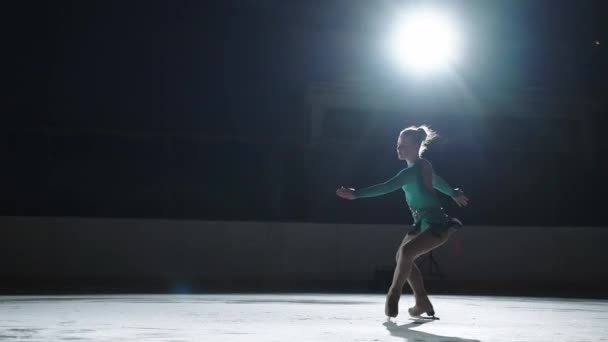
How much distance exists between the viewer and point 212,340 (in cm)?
600

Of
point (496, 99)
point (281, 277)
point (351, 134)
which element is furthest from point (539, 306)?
point (496, 99)

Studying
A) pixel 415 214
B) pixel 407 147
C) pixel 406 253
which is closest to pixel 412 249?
pixel 406 253

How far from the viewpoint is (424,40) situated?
21484 millimetres

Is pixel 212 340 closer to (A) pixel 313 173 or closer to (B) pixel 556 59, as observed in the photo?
(A) pixel 313 173

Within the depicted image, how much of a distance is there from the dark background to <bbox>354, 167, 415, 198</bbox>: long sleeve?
1106cm

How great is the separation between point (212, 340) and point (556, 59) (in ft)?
64.1

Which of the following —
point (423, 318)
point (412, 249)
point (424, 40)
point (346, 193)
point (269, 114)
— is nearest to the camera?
point (346, 193)

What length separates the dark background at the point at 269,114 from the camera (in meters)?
18.9

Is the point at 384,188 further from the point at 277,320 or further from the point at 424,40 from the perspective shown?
the point at 424,40

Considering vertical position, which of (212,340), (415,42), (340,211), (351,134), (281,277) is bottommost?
(212,340)

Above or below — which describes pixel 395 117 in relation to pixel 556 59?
below

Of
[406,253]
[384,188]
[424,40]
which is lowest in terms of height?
[406,253]

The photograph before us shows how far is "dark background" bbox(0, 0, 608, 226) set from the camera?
18859 millimetres

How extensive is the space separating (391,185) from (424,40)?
1445 centimetres
